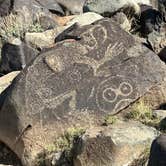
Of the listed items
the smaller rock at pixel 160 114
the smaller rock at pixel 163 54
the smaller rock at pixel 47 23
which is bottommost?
the smaller rock at pixel 47 23

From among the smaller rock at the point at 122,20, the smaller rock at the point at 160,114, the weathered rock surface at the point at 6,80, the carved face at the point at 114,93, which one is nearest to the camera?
the smaller rock at the point at 160,114

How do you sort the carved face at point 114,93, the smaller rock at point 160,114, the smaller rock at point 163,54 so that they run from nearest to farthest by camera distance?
the smaller rock at point 160,114
the carved face at point 114,93
the smaller rock at point 163,54

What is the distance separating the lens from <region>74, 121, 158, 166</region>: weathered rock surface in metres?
7.14

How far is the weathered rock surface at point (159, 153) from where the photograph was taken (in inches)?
221

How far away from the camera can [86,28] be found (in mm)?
8883

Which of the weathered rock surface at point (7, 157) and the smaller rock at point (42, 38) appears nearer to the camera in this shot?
the weathered rock surface at point (7, 157)

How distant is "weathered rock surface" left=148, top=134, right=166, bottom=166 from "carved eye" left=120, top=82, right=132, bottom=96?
260cm

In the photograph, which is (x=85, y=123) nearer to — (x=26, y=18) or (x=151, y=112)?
(x=151, y=112)

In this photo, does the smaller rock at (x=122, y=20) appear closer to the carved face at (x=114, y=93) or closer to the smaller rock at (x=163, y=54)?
the smaller rock at (x=163, y=54)

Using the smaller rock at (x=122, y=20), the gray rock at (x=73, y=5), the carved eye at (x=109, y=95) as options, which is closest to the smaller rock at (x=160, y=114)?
the carved eye at (x=109, y=95)

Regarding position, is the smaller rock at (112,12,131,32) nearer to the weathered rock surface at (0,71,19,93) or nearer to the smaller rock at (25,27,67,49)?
the smaller rock at (25,27,67,49)

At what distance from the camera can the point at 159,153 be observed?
5641 millimetres

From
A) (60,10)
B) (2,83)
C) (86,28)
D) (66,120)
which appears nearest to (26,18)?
(60,10)

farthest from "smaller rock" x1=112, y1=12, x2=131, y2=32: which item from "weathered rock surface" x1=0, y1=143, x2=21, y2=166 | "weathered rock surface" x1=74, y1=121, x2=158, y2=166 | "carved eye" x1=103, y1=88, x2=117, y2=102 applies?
"weathered rock surface" x1=74, y1=121, x2=158, y2=166
